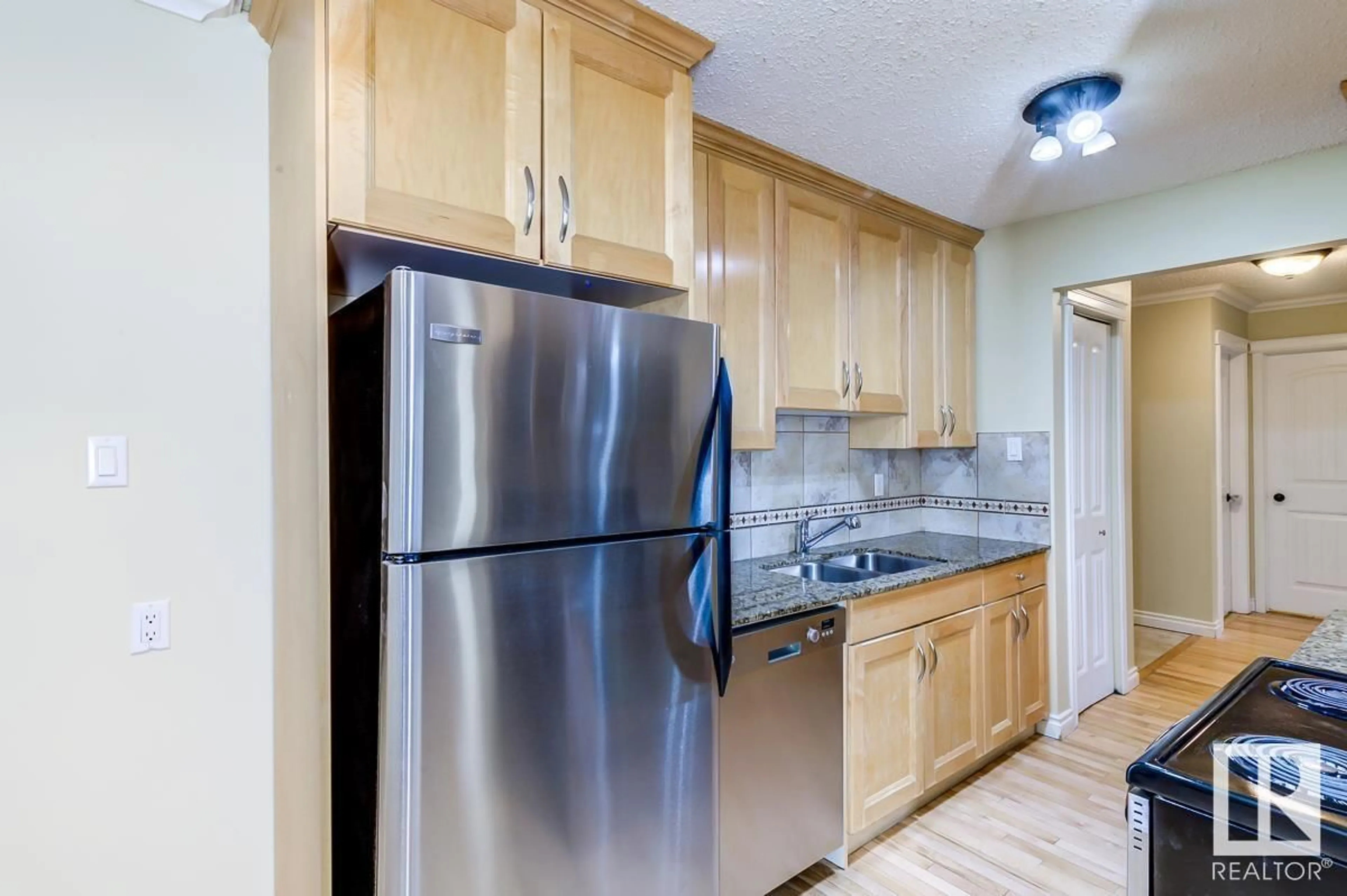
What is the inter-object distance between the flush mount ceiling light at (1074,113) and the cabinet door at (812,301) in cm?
69

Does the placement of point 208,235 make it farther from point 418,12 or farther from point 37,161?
point 418,12

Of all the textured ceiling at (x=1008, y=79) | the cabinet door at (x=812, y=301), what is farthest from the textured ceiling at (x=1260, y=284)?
the cabinet door at (x=812, y=301)

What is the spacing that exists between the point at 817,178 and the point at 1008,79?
70cm

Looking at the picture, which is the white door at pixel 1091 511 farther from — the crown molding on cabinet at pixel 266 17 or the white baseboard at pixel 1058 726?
the crown molding on cabinet at pixel 266 17

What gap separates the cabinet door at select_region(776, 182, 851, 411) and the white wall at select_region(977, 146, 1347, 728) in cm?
86

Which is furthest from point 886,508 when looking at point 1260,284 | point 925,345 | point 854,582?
point 1260,284

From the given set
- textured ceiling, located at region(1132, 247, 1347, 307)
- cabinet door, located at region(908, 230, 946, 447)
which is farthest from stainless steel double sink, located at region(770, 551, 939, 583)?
textured ceiling, located at region(1132, 247, 1347, 307)

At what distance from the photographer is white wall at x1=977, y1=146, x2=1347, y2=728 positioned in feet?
7.41

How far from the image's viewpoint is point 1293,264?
134 inches

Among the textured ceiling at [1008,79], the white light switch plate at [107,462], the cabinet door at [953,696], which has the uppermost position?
the textured ceiling at [1008,79]

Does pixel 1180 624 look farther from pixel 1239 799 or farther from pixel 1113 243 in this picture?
pixel 1239 799

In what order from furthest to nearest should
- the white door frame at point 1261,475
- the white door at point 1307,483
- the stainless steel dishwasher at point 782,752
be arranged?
the white door frame at point 1261,475
the white door at point 1307,483
the stainless steel dishwasher at point 782,752

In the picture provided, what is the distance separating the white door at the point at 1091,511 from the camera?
3.07 m

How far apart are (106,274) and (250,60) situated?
24.0 inches
